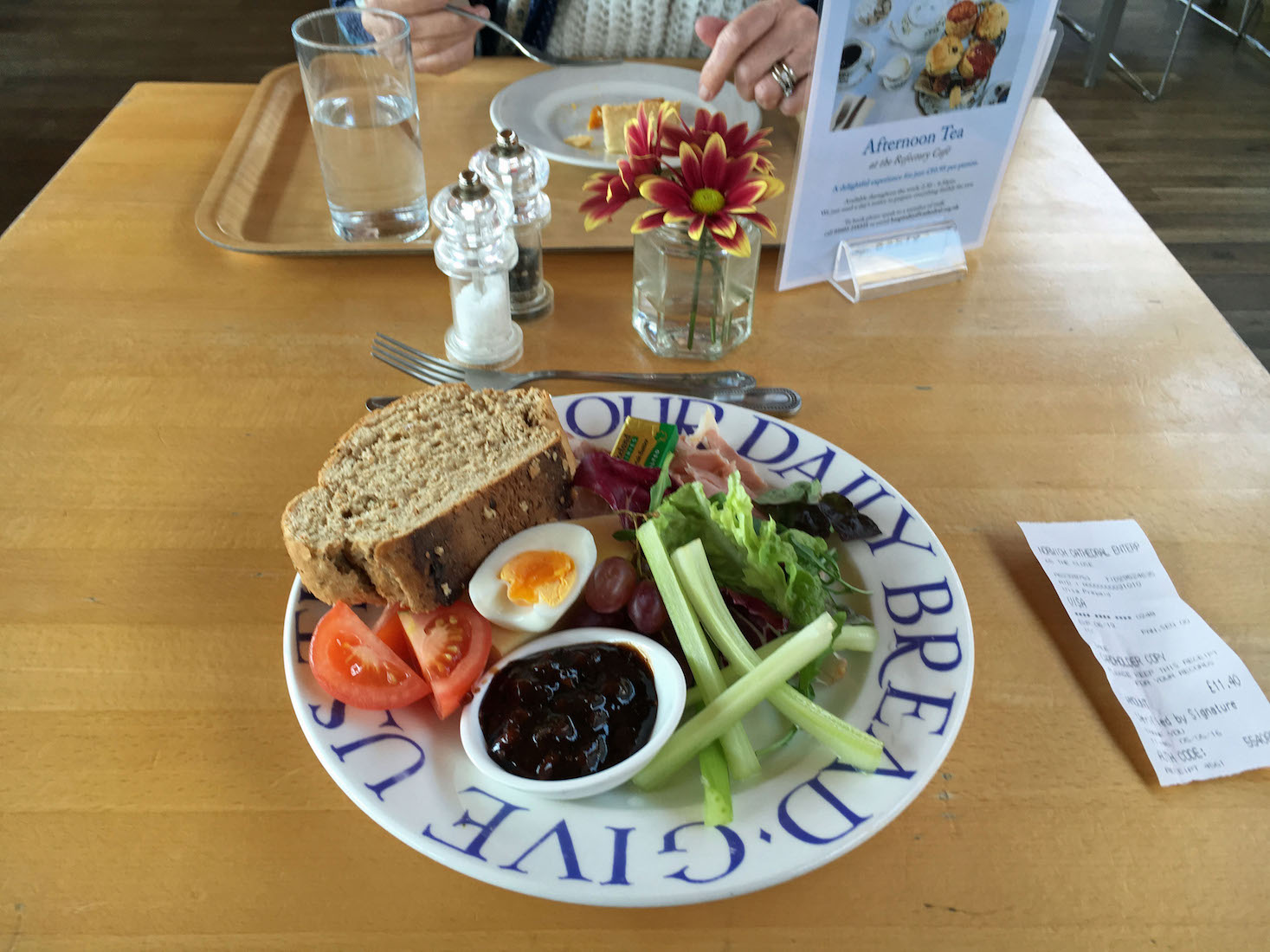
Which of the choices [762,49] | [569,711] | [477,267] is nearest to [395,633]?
[569,711]

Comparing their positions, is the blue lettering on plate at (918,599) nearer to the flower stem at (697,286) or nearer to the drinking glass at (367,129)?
the flower stem at (697,286)

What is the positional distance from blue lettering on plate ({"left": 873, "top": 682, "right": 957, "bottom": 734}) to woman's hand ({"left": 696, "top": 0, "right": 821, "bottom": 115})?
4.24 ft

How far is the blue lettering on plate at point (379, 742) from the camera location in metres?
0.79

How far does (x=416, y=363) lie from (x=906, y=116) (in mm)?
840

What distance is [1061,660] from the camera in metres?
0.99

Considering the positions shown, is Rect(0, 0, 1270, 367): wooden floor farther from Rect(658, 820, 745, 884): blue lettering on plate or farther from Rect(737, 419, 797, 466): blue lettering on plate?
Rect(658, 820, 745, 884): blue lettering on plate

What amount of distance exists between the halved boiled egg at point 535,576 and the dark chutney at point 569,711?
0.17 feet

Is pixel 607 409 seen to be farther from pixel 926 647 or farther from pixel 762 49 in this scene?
pixel 762 49

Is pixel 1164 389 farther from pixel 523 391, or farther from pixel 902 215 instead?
pixel 523 391

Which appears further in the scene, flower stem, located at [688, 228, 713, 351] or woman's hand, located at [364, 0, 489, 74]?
woman's hand, located at [364, 0, 489, 74]

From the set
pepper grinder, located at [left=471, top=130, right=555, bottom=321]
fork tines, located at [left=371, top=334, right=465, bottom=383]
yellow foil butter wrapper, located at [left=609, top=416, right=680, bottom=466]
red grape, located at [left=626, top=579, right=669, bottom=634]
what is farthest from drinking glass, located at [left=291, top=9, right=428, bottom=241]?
red grape, located at [left=626, top=579, right=669, bottom=634]

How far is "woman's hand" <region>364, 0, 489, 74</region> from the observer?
192cm

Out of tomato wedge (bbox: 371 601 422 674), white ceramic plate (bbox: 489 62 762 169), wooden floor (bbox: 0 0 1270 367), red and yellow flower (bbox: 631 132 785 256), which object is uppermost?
red and yellow flower (bbox: 631 132 785 256)

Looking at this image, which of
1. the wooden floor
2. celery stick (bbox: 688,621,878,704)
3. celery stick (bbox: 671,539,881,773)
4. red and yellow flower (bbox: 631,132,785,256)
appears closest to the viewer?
celery stick (bbox: 671,539,881,773)
